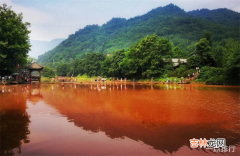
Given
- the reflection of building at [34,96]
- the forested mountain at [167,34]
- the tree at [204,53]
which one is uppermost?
the forested mountain at [167,34]

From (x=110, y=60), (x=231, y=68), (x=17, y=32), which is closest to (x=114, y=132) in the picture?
(x=231, y=68)

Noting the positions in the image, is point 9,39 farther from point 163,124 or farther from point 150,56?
point 163,124

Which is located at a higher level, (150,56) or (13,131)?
(150,56)

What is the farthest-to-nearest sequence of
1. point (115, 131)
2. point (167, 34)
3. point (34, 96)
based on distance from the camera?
point (167, 34), point (34, 96), point (115, 131)

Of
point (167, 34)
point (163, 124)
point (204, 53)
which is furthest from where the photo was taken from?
point (167, 34)

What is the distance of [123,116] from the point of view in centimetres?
934

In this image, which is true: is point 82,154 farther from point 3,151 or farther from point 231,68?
point 231,68

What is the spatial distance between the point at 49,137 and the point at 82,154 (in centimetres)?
192

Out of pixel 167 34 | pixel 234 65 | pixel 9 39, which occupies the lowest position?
pixel 234 65

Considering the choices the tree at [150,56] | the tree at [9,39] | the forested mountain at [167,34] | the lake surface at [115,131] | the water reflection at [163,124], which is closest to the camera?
the lake surface at [115,131]

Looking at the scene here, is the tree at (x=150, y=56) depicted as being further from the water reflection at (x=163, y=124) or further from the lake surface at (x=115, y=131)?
the lake surface at (x=115, y=131)

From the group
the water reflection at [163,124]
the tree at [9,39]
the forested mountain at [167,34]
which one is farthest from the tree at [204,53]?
the forested mountain at [167,34]

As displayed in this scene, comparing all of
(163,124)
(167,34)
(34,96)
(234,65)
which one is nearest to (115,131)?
(163,124)

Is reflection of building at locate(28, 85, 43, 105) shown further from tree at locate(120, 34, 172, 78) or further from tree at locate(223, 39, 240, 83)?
tree at locate(120, 34, 172, 78)
